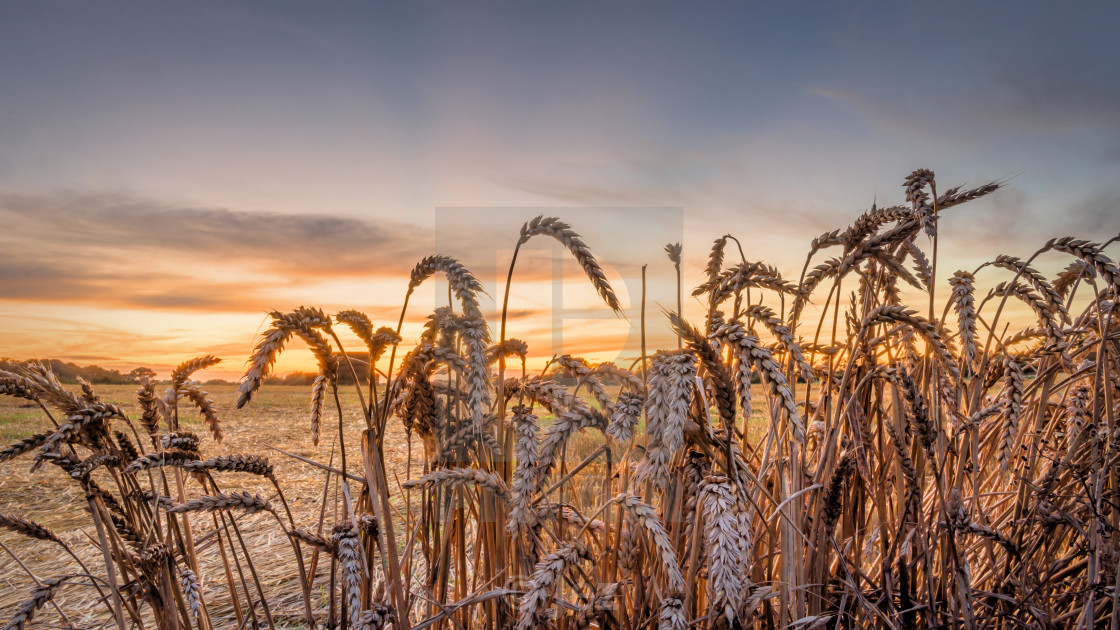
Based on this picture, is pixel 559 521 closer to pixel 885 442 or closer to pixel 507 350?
pixel 507 350

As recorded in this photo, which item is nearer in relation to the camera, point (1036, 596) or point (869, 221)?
point (869, 221)

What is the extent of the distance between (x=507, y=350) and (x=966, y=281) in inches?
67.3

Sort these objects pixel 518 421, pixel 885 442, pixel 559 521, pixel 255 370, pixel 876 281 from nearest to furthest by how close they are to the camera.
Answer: pixel 255 370 < pixel 518 421 < pixel 559 521 < pixel 876 281 < pixel 885 442

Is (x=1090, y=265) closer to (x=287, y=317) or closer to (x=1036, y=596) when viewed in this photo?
(x=1036, y=596)

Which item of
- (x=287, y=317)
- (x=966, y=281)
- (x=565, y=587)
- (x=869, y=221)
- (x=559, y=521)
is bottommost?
(x=565, y=587)

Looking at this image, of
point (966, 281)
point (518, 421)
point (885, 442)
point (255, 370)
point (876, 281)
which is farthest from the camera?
point (885, 442)

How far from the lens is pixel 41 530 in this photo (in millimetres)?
2084

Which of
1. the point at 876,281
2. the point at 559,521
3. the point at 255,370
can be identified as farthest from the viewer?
the point at 876,281

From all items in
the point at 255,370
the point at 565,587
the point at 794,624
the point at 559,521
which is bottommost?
the point at 565,587

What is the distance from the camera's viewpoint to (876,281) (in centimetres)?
252

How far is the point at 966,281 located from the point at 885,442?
88 centimetres

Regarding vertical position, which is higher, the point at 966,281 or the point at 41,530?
the point at 966,281

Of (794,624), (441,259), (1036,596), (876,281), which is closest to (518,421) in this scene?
(441,259)

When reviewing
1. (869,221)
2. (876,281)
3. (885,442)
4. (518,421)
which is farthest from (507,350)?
(885,442)
